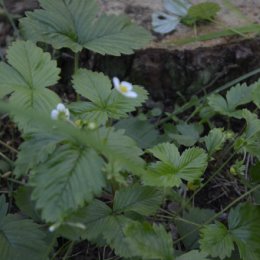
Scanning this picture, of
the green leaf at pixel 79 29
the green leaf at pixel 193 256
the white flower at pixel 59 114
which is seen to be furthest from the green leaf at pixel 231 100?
A: the white flower at pixel 59 114

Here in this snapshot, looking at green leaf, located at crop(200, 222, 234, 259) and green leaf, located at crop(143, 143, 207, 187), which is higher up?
green leaf, located at crop(143, 143, 207, 187)

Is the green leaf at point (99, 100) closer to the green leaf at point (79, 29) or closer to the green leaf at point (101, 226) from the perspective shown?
the green leaf at point (79, 29)


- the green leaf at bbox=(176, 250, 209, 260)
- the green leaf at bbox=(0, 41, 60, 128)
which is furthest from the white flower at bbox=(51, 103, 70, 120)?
the green leaf at bbox=(176, 250, 209, 260)

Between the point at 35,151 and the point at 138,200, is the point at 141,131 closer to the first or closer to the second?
the point at 138,200

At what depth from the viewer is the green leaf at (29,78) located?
1.58 m

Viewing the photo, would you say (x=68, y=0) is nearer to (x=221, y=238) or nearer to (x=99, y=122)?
(x=99, y=122)

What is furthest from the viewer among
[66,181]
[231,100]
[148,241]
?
[231,100]

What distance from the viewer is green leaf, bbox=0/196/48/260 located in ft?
5.10

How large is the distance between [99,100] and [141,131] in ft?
1.36

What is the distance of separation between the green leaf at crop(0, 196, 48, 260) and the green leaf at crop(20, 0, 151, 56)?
633mm

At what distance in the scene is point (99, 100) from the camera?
1.68 m

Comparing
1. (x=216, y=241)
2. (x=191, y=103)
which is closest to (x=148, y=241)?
(x=216, y=241)

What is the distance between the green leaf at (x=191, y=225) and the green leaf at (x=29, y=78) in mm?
646

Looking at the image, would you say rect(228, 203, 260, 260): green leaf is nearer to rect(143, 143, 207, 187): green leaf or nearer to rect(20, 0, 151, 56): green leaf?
rect(143, 143, 207, 187): green leaf
